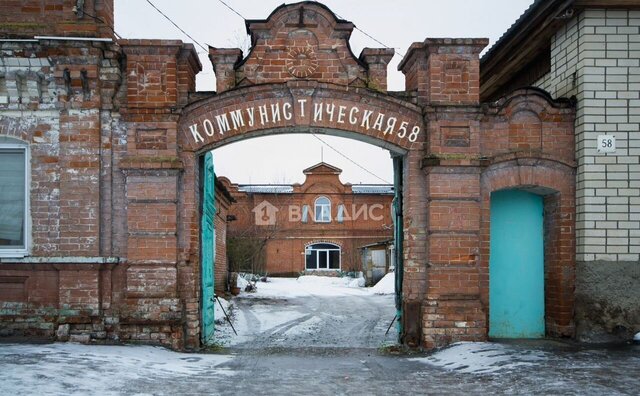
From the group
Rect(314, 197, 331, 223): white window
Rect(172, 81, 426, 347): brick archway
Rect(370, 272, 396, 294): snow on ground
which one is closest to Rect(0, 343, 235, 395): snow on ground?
Rect(172, 81, 426, 347): brick archway

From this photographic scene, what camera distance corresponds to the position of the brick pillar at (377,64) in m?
9.75

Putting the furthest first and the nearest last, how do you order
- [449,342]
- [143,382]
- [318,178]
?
[318,178]
[449,342]
[143,382]

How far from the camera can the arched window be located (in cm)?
4184

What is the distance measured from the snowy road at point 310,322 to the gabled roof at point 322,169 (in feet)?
63.2

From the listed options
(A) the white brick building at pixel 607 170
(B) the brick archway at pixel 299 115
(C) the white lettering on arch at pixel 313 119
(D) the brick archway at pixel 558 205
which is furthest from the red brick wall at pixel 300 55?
(A) the white brick building at pixel 607 170

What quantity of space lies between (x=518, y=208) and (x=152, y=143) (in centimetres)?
577

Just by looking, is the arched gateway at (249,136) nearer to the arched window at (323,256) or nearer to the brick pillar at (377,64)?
the brick pillar at (377,64)

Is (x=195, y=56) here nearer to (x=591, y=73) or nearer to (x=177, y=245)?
(x=177, y=245)

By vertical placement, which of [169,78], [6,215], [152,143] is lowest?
[6,215]

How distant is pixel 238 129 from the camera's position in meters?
9.68

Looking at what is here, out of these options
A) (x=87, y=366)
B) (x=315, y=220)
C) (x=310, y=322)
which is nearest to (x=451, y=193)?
(x=87, y=366)

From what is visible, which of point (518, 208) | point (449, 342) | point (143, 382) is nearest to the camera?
point (143, 382)

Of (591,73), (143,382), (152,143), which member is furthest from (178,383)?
(591,73)
